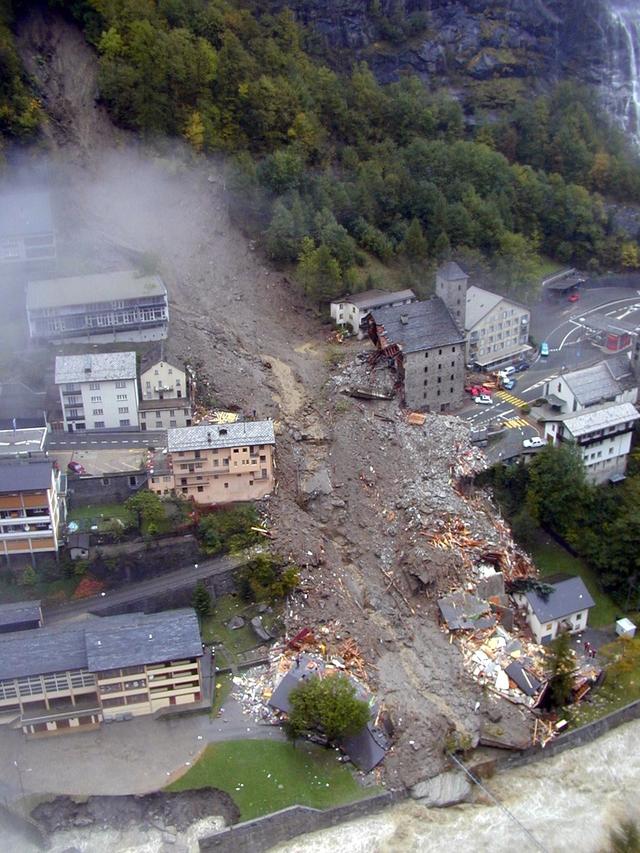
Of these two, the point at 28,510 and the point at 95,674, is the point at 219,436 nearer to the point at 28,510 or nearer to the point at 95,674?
the point at 28,510

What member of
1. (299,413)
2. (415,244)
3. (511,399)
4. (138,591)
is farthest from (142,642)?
(415,244)

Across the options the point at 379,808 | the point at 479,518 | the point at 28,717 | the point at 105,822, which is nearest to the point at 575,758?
the point at 379,808

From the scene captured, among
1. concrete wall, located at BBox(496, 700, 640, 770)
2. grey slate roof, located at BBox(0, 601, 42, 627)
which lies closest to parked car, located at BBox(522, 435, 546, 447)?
concrete wall, located at BBox(496, 700, 640, 770)

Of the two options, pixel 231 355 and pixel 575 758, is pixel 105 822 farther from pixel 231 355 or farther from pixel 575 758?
pixel 231 355

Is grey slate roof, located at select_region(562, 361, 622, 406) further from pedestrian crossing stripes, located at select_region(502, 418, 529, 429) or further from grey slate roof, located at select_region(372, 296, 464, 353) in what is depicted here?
grey slate roof, located at select_region(372, 296, 464, 353)

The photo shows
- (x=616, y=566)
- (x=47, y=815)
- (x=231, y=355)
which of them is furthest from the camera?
(x=231, y=355)

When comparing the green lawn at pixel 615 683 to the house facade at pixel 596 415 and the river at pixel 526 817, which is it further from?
the house facade at pixel 596 415
